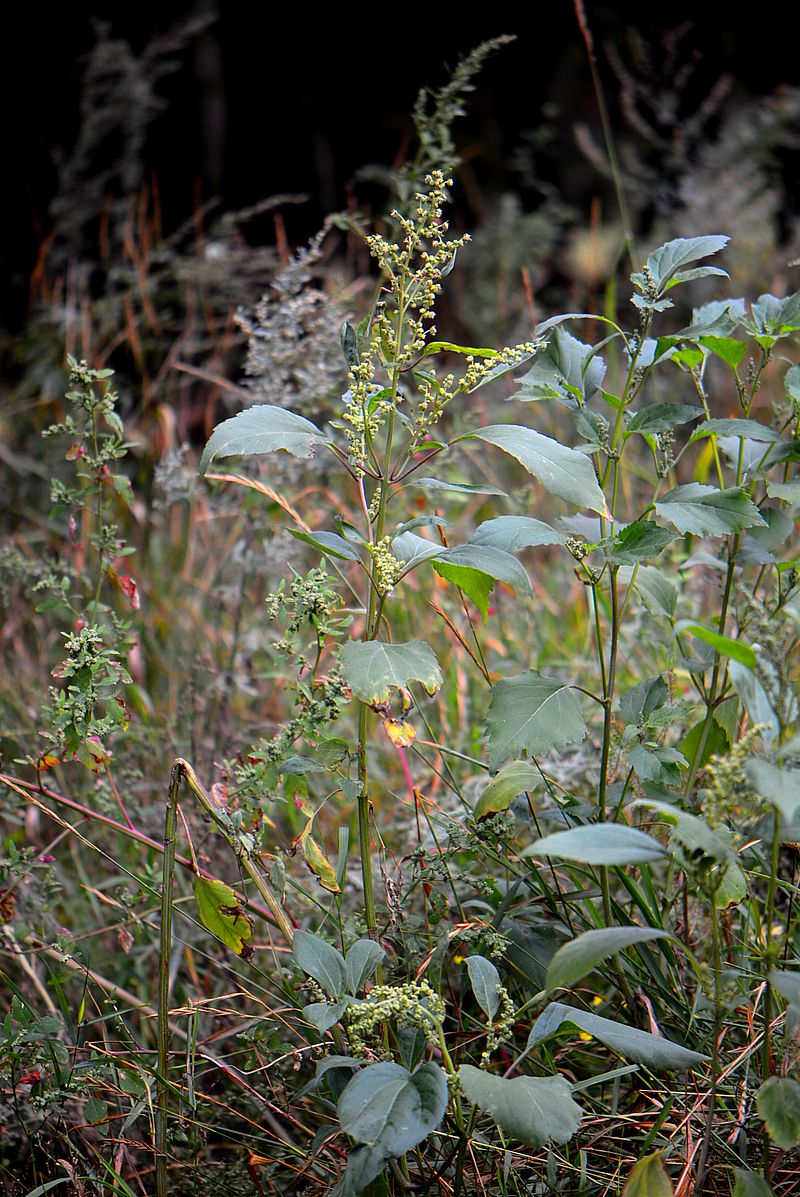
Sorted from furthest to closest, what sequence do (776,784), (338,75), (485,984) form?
1. (338,75)
2. (485,984)
3. (776,784)

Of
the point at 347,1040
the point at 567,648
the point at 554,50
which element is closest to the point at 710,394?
→ the point at 567,648

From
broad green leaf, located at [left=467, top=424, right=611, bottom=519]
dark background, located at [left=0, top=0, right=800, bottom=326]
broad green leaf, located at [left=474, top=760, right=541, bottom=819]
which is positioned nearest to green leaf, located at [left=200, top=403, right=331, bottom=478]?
broad green leaf, located at [left=467, top=424, right=611, bottom=519]

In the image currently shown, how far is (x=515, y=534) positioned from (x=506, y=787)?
28cm

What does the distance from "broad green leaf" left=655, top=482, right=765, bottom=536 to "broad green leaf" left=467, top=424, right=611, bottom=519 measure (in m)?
0.09

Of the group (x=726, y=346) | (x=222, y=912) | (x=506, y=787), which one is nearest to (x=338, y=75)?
(x=726, y=346)

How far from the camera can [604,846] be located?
2.75 ft

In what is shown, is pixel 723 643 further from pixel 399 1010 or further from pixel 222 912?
pixel 222 912

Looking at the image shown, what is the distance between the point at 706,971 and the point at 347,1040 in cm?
44

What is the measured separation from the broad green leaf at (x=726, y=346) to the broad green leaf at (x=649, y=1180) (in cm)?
80

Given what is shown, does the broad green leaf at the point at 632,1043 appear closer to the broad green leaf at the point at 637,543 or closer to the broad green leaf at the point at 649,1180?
the broad green leaf at the point at 649,1180

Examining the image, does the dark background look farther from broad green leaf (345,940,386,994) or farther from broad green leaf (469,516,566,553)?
broad green leaf (345,940,386,994)

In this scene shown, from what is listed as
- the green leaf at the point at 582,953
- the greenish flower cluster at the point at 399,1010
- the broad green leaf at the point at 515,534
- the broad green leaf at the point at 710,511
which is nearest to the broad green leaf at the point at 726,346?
the broad green leaf at the point at 710,511

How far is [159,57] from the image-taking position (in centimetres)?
460

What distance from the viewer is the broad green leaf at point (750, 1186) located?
92 centimetres
